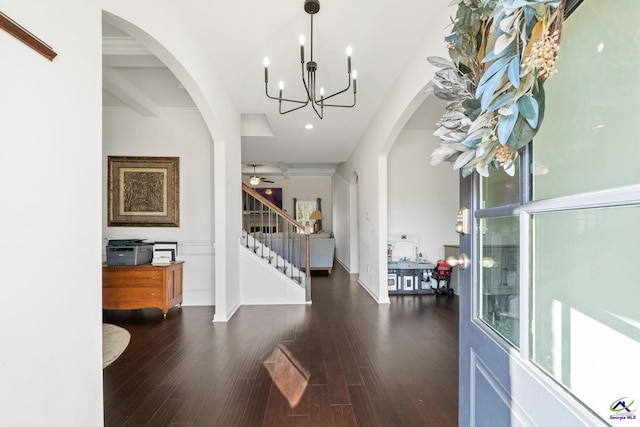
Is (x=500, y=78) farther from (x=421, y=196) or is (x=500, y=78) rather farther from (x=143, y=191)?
(x=421, y=196)

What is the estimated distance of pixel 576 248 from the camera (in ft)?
2.16

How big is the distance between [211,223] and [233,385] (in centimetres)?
264

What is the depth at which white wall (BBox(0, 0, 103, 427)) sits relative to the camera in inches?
39.2

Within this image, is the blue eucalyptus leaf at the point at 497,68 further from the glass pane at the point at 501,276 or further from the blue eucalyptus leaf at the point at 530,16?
A: the glass pane at the point at 501,276

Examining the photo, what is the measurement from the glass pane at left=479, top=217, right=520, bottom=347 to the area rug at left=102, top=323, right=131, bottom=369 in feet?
7.92

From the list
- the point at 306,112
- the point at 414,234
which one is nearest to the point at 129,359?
the point at 306,112

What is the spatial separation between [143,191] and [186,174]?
639 millimetres

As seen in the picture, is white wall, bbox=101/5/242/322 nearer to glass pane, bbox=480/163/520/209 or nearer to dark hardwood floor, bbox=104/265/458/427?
dark hardwood floor, bbox=104/265/458/427

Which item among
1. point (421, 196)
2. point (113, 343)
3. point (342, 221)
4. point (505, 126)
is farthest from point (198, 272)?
point (342, 221)

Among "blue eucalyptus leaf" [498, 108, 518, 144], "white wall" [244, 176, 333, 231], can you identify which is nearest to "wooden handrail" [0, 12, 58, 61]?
"blue eucalyptus leaf" [498, 108, 518, 144]

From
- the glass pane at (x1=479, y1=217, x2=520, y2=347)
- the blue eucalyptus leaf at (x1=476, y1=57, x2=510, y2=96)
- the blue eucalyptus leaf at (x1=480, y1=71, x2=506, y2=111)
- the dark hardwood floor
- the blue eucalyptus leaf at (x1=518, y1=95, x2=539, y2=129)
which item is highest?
the blue eucalyptus leaf at (x1=476, y1=57, x2=510, y2=96)

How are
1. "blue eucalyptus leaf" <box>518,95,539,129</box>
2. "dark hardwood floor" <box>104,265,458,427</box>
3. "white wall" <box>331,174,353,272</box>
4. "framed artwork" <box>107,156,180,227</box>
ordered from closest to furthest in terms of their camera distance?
"blue eucalyptus leaf" <box>518,95,539,129</box> < "dark hardwood floor" <box>104,265,458,427</box> < "framed artwork" <box>107,156,180,227</box> < "white wall" <box>331,174,353,272</box>

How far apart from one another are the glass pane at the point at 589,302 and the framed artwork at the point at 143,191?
14.7 feet

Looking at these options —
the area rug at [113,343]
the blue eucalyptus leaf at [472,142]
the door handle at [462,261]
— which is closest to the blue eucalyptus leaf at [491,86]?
the blue eucalyptus leaf at [472,142]
